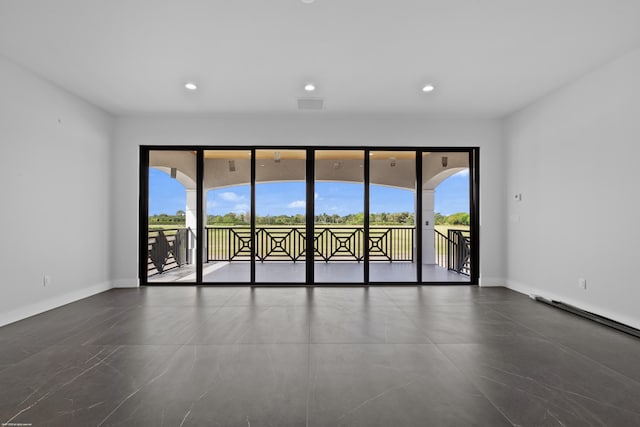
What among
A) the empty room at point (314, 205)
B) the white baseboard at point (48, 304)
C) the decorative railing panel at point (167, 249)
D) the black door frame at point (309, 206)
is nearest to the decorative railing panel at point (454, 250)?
the empty room at point (314, 205)

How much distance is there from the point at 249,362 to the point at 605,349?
314cm

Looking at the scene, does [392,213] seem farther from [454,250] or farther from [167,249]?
[167,249]

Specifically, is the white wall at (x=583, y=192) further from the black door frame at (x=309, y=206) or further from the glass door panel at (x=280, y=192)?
the glass door panel at (x=280, y=192)

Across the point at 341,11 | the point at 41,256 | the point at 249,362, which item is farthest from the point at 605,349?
the point at 41,256

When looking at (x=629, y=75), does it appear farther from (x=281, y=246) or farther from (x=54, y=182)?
(x=54, y=182)

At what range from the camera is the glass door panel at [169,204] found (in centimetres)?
539

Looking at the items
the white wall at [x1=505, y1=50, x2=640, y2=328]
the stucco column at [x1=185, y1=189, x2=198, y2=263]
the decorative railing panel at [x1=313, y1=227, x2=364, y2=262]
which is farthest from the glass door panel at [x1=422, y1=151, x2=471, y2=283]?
the stucco column at [x1=185, y1=189, x2=198, y2=263]

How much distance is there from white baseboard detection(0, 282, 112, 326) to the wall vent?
166 inches

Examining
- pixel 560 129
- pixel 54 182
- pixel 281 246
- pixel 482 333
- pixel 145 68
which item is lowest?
pixel 482 333

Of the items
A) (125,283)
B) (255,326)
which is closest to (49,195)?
(125,283)

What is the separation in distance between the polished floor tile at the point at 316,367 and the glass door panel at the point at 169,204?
1535 mm

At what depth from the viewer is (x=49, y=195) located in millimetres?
3920

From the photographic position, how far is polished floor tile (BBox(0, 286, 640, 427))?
5.95 ft

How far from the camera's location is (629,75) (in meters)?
3.23
